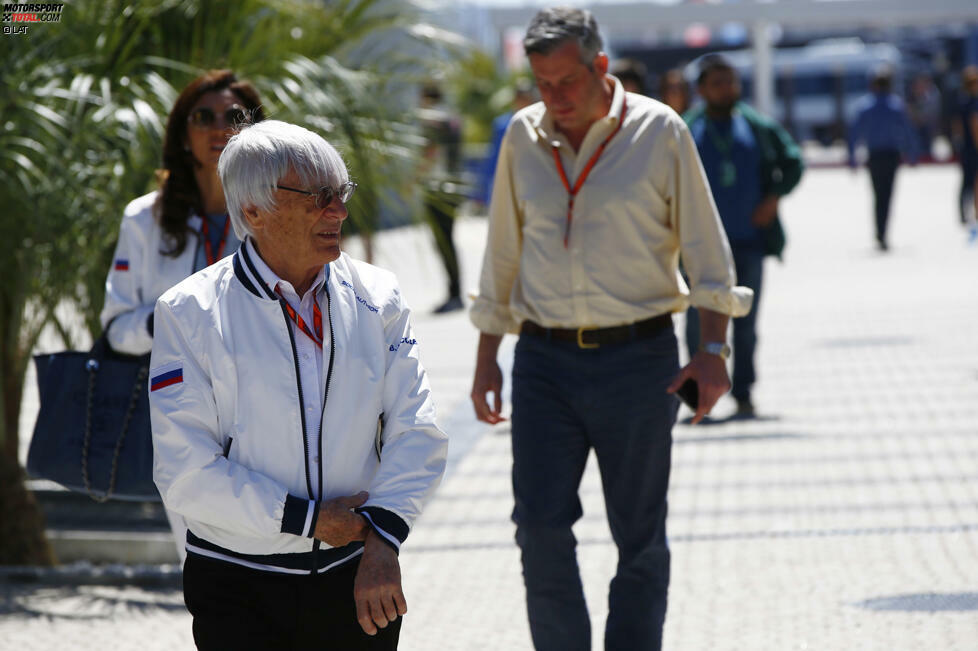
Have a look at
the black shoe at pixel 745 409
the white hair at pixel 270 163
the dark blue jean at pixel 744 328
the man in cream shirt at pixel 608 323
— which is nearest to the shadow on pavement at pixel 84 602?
the man in cream shirt at pixel 608 323

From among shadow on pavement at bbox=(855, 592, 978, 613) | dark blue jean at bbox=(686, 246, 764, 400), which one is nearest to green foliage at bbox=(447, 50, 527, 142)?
dark blue jean at bbox=(686, 246, 764, 400)

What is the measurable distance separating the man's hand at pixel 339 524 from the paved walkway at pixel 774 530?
201 cm

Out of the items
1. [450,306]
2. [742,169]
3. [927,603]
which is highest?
[742,169]

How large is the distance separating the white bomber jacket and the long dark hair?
1086 millimetres

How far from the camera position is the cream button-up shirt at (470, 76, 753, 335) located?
3.64 metres

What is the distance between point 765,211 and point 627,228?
3.93m

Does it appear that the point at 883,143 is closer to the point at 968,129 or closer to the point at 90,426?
the point at 968,129

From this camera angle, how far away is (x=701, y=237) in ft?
12.0

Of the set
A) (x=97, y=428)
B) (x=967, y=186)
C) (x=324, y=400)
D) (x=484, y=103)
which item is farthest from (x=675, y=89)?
(x=484, y=103)

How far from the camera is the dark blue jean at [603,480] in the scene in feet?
12.0

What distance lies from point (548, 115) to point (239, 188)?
1.36m

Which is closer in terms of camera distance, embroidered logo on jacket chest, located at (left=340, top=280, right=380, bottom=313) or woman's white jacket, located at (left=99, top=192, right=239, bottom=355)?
embroidered logo on jacket chest, located at (left=340, top=280, right=380, bottom=313)

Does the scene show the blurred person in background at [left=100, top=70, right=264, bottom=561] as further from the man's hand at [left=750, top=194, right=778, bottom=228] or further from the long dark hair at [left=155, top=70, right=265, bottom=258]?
the man's hand at [left=750, top=194, right=778, bottom=228]

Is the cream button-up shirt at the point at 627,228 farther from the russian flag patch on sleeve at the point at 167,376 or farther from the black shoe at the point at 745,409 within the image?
the black shoe at the point at 745,409
